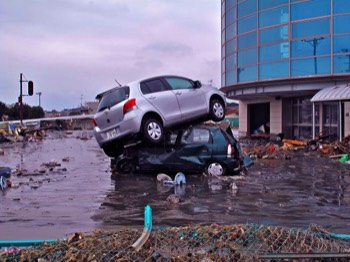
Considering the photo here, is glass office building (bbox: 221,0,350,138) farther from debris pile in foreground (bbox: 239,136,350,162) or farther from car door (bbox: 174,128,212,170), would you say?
car door (bbox: 174,128,212,170)

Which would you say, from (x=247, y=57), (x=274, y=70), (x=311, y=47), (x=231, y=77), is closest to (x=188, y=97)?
(x=311, y=47)

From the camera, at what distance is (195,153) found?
12.9 metres

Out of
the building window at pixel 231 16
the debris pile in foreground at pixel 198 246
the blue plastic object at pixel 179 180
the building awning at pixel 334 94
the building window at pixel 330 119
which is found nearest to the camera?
the debris pile in foreground at pixel 198 246

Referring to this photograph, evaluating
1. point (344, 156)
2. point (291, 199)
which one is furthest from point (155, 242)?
point (344, 156)

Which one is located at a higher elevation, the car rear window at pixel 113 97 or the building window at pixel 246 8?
the building window at pixel 246 8

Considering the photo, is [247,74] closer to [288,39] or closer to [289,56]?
[289,56]

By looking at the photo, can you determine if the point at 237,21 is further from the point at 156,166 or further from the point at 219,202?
the point at 219,202

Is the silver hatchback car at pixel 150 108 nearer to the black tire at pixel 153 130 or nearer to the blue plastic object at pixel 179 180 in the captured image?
the black tire at pixel 153 130

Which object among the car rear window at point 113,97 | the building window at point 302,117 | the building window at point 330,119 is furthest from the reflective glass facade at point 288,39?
the car rear window at point 113,97

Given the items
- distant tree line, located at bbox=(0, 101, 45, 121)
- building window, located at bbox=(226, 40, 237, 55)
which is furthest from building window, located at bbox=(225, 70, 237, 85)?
distant tree line, located at bbox=(0, 101, 45, 121)

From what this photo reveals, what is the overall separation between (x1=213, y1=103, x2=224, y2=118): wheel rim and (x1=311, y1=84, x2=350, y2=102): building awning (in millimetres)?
10512

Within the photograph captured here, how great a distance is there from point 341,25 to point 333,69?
2.40m

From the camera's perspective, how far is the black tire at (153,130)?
12453 millimetres

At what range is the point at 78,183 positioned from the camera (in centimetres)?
1241
